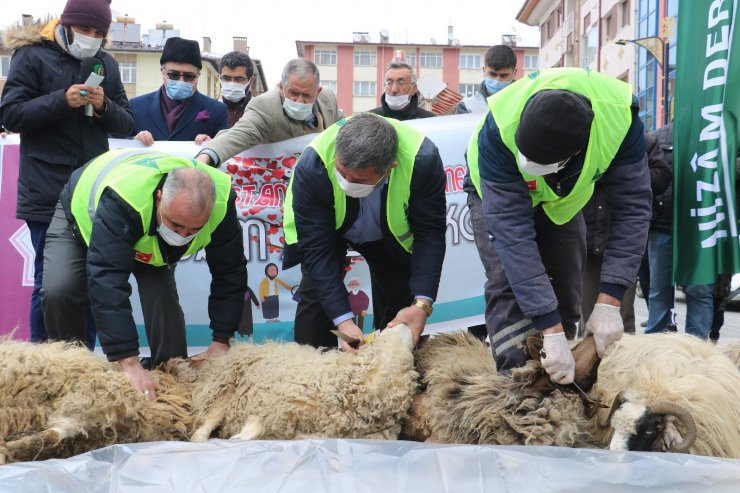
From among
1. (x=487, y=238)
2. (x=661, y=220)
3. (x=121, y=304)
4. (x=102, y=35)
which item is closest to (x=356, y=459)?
(x=487, y=238)

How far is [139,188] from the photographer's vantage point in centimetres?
296

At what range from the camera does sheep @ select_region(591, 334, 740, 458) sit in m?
2.09

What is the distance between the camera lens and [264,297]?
15.2 feet

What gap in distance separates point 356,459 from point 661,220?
11.0 feet

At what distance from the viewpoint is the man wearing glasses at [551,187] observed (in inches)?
89.3

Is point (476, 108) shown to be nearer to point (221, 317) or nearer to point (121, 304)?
point (221, 317)

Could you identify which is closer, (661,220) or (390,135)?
(390,135)

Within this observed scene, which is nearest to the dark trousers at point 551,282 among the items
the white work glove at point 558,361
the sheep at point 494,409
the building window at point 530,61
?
the sheep at point 494,409

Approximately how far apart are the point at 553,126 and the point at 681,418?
0.95 metres

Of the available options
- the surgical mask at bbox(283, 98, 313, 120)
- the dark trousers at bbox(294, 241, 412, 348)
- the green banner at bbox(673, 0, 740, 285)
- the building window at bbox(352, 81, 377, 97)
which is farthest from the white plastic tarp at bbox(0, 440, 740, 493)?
the building window at bbox(352, 81, 377, 97)

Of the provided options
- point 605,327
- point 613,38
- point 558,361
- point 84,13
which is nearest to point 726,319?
point 605,327

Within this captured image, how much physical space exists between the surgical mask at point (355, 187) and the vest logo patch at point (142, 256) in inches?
36.5

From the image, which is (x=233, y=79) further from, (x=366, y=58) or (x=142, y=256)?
(x=366, y=58)

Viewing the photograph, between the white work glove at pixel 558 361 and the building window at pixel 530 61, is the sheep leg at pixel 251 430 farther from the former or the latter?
the building window at pixel 530 61
